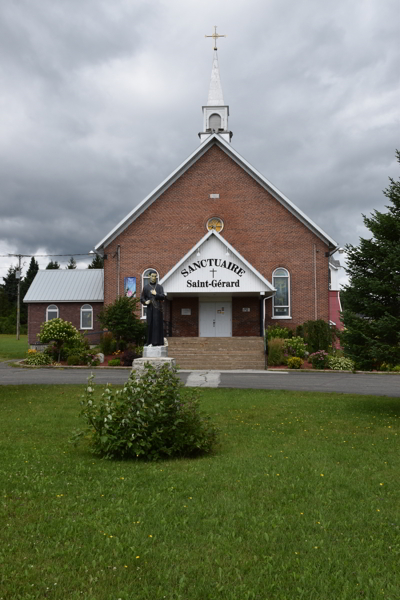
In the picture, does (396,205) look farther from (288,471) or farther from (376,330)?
(288,471)

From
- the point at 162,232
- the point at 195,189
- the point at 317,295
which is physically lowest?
the point at 317,295

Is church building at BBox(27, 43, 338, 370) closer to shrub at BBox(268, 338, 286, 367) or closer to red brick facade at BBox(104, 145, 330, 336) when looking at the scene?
red brick facade at BBox(104, 145, 330, 336)

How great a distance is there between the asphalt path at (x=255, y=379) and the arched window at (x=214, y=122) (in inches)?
799

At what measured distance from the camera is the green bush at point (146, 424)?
7.74 metres

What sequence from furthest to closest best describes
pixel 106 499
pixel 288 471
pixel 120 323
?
1. pixel 120 323
2. pixel 288 471
3. pixel 106 499

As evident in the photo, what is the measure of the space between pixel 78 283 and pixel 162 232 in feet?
28.7

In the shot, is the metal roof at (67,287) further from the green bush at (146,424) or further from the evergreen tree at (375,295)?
the green bush at (146,424)

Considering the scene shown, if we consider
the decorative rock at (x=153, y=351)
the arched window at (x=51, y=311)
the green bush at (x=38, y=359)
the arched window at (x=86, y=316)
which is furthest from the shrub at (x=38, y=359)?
the decorative rock at (x=153, y=351)

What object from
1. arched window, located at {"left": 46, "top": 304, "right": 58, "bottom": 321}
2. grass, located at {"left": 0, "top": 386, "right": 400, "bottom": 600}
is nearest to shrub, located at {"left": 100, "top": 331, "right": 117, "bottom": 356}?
arched window, located at {"left": 46, "top": 304, "right": 58, "bottom": 321}

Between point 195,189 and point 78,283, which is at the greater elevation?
point 195,189

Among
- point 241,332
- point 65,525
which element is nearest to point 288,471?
point 65,525

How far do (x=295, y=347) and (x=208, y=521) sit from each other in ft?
70.3

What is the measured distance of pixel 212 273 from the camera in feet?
90.4

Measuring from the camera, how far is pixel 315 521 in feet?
16.8
